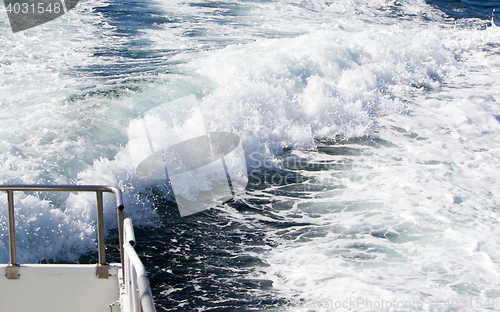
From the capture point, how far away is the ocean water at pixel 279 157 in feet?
14.4

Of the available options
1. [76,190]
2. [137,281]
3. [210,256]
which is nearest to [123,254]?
[76,190]

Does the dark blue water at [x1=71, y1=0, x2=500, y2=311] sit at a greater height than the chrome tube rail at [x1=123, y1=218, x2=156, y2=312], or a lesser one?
lesser

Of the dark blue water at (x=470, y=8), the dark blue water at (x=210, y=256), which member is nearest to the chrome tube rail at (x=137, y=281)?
the dark blue water at (x=210, y=256)

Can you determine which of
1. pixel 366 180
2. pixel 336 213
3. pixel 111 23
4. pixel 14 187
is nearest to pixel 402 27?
pixel 111 23

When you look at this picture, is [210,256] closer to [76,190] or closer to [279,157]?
[76,190]

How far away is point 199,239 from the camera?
5.09 m

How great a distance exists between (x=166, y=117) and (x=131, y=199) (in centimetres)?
209

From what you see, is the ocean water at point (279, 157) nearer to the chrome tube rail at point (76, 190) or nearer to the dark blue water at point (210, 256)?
the dark blue water at point (210, 256)

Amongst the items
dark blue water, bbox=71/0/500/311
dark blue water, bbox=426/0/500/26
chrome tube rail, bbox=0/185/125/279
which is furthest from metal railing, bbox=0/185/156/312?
dark blue water, bbox=426/0/500/26

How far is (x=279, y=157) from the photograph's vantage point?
24.5 feet

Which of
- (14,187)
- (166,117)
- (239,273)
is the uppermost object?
(14,187)

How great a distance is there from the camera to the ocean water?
439 centimetres

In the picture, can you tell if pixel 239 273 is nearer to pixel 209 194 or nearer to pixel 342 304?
pixel 342 304

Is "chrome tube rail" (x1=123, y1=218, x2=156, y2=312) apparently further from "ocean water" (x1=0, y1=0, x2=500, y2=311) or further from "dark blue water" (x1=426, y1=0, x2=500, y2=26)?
"dark blue water" (x1=426, y1=0, x2=500, y2=26)
